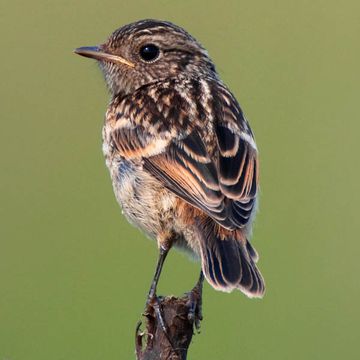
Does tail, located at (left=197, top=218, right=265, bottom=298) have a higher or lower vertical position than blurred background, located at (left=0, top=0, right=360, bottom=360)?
lower

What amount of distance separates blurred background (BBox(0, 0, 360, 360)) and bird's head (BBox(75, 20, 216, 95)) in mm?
277

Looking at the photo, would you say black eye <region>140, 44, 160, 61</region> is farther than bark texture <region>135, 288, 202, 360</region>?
Yes

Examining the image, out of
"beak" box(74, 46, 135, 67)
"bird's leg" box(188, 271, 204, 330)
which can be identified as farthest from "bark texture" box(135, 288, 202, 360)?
"beak" box(74, 46, 135, 67)

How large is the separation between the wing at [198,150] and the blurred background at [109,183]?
107 centimetres

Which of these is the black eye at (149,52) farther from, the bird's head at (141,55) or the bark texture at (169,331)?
the bark texture at (169,331)

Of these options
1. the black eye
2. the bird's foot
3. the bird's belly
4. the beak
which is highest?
the black eye

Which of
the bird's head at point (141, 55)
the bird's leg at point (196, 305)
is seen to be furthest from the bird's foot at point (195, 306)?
the bird's head at point (141, 55)

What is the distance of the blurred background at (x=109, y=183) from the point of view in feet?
32.3

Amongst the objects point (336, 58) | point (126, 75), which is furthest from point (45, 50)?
point (126, 75)

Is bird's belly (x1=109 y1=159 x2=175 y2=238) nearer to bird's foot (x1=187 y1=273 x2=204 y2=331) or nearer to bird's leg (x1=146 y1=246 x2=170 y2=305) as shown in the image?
bird's leg (x1=146 y1=246 x2=170 y2=305)

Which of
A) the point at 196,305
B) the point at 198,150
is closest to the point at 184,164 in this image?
the point at 198,150

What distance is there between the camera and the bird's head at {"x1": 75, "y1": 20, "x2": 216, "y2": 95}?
27.0ft

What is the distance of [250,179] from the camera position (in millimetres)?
7230

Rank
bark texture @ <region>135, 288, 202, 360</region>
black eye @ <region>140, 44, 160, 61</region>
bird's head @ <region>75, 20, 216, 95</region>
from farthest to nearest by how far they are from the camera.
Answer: black eye @ <region>140, 44, 160, 61</region> < bird's head @ <region>75, 20, 216, 95</region> < bark texture @ <region>135, 288, 202, 360</region>
